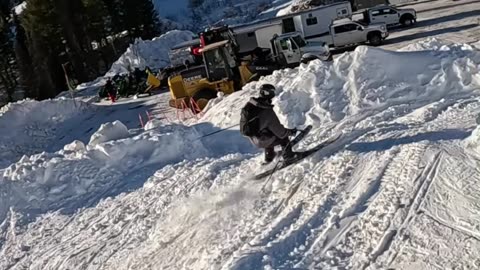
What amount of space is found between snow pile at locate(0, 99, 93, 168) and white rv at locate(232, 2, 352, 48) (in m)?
10.4

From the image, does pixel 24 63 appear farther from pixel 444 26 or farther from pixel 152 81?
pixel 444 26

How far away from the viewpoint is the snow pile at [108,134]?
1617 cm

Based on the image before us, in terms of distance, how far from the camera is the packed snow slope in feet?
21.9

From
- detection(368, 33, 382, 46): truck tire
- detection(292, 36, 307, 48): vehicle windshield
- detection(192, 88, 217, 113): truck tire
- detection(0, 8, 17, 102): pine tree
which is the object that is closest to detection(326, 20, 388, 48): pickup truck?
detection(368, 33, 382, 46): truck tire

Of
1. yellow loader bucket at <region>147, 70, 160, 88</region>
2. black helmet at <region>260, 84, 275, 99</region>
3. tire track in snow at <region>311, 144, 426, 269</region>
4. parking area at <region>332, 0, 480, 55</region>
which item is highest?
black helmet at <region>260, 84, 275, 99</region>

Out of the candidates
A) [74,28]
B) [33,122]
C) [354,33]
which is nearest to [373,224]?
[354,33]

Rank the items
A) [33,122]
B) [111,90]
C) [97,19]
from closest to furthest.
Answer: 1. [33,122]
2. [111,90]
3. [97,19]

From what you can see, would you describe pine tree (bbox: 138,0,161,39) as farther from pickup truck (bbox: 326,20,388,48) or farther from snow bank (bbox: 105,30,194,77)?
pickup truck (bbox: 326,20,388,48)

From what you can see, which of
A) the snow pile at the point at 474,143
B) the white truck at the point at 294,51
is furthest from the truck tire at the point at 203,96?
the snow pile at the point at 474,143

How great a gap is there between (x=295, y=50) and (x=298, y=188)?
18.4 m

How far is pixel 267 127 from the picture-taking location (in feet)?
31.1

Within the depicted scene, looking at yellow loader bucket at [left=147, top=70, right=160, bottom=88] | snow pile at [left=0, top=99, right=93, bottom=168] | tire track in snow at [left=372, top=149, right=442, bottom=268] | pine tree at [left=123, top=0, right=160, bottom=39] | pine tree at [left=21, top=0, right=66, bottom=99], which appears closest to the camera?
tire track in snow at [left=372, top=149, right=442, bottom=268]

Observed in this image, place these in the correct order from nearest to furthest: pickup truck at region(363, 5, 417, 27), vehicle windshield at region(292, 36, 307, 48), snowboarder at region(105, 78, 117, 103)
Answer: vehicle windshield at region(292, 36, 307, 48) → snowboarder at region(105, 78, 117, 103) → pickup truck at region(363, 5, 417, 27)

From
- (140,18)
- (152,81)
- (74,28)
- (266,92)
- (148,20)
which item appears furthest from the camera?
(148,20)
